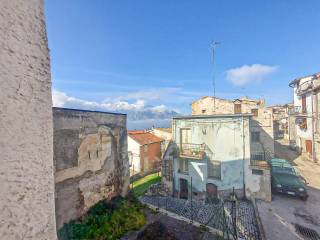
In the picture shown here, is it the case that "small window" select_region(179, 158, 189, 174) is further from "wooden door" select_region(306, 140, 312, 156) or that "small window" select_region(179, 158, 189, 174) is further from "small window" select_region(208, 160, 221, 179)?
"wooden door" select_region(306, 140, 312, 156)

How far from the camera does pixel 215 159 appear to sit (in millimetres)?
15008

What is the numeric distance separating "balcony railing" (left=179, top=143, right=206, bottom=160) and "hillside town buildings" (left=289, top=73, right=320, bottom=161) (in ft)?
46.3

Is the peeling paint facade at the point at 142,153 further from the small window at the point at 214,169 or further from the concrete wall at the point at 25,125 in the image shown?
the concrete wall at the point at 25,125

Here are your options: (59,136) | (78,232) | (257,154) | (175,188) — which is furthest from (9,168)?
(257,154)

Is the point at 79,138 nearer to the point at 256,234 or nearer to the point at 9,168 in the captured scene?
the point at 9,168

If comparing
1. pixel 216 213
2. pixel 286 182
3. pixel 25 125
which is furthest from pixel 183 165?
pixel 25 125

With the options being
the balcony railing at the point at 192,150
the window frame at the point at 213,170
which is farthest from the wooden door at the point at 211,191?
the balcony railing at the point at 192,150

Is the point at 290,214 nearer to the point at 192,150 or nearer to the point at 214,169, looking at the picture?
the point at 214,169

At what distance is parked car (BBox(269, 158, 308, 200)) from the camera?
41.0 ft

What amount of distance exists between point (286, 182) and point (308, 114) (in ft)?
41.0

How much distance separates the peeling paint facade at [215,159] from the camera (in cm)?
1369

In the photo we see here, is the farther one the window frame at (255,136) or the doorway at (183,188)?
the window frame at (255,136)

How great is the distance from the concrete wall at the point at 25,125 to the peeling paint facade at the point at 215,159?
474 inches

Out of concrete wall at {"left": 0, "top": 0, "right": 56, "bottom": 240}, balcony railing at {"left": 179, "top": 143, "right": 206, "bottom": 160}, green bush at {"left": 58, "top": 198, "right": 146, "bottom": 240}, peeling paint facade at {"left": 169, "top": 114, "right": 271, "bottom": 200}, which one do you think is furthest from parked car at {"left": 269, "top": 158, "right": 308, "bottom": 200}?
concrete wall at {"left": 0, "top": 0, "right": 56, "bottom": 240}
